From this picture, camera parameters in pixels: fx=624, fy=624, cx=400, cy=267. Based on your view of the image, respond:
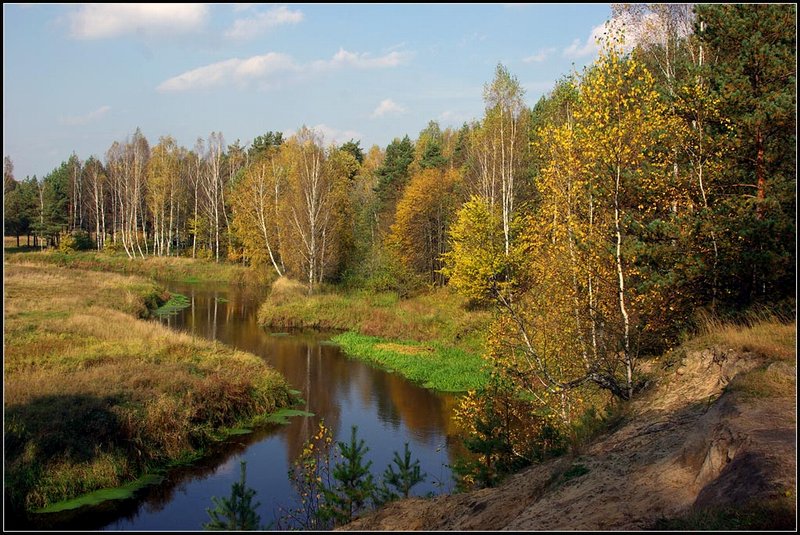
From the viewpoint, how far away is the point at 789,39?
12.0 metres

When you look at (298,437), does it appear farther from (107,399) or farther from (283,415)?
(107,399)

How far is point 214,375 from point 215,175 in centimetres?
4725

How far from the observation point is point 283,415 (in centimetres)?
1977

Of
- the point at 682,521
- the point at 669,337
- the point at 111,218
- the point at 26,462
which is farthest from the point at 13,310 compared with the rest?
the point at 111,218

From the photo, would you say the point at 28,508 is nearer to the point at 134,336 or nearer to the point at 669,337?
the point at 134,336

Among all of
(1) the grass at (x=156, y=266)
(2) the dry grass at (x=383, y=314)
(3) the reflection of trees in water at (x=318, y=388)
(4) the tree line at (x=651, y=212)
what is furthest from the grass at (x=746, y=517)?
(1) the grass at (x=156, y=266)

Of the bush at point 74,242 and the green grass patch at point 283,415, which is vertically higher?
the bush at point 74,242

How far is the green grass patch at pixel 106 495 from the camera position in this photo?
12672 millimetres

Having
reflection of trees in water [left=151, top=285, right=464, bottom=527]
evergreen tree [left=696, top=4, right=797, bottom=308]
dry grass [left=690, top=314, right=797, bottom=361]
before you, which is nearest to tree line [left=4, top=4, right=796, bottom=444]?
evergreen tree [left=696, top=4, right=797, bottom=308]

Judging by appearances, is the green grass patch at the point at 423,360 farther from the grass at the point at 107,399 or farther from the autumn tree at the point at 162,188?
the autumn tree at the point at 162,188

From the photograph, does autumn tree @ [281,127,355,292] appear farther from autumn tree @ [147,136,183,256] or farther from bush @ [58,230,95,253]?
bush @ [58,230,95,253]

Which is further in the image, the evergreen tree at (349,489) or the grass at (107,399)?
the grass at (107,399)

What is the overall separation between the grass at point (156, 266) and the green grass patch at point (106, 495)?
40.9 m

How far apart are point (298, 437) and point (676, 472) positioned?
1213cm
